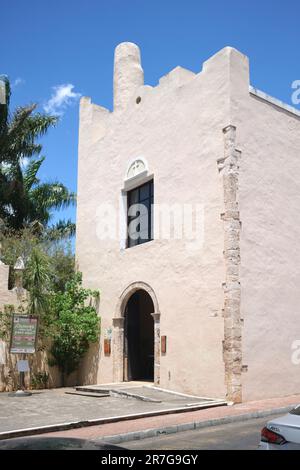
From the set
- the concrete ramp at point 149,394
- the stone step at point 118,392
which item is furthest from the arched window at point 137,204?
the stone step at point 118,392

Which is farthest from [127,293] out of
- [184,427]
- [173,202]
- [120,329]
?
[184,427]

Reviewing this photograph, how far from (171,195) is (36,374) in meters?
6.98

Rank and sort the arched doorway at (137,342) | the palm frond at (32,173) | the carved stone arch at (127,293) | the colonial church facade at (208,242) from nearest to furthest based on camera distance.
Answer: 1. the colonial church facade at (208,242)
2. the carved stone arch at (127,293)
3. the arched doorway at (137,342)
4. the palm frond at (32,173)

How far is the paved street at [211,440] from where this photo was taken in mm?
7602

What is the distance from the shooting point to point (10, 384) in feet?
50.2

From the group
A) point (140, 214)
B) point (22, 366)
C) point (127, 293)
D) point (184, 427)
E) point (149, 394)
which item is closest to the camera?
point (184, 427)

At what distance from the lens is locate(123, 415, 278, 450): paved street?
7602 mm

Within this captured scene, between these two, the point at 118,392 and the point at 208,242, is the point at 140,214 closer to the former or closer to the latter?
the point at 208,242

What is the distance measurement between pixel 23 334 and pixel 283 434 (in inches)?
406

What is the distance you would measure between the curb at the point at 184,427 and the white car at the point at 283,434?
358 cm

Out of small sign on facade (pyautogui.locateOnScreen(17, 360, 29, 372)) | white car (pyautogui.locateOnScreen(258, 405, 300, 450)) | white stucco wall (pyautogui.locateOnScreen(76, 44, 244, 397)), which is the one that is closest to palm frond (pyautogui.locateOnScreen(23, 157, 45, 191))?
white stucco wall (pyautogui.locateOnScreen(76, 44, 244, 397))

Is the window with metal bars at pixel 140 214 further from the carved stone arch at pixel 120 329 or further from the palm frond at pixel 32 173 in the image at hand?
the palm frond at pixel 32 173

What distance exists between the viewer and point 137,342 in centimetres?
1653
